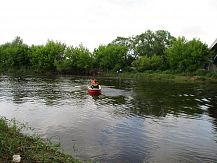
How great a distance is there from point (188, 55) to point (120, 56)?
2692 centimetres

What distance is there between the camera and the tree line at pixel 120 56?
3474 inches

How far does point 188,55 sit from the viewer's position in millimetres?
87688

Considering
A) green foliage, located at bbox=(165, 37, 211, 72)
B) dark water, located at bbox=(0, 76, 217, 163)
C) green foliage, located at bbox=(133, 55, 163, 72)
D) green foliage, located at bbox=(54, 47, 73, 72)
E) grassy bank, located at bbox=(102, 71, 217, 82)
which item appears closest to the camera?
dark water, located at bbox=(0, 76, 217, 163)

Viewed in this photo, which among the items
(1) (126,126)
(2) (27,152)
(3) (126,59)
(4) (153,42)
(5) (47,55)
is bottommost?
(1) (126,126)

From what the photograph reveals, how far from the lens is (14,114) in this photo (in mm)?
27562

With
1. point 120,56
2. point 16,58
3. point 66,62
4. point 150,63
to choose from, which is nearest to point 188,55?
point 150,63

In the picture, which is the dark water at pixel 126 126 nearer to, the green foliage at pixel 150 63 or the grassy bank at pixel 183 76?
the grassy bank at pixel 183 76

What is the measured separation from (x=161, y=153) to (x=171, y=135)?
4331 mm

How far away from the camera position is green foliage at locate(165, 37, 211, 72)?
85.7 m

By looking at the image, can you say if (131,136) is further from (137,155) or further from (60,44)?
(60,44)

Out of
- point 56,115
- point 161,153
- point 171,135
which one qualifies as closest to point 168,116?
point 171,135

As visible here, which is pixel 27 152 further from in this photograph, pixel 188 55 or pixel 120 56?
pixel 120 56

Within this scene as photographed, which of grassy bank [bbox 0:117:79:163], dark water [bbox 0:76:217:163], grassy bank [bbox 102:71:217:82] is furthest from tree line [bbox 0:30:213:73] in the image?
grassy bank [bbox 0:117:79:163]

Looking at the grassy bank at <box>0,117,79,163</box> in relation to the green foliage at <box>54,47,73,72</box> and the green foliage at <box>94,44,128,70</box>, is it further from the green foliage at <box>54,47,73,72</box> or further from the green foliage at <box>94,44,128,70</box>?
the green foliage at <box>54,47,73,72</box>
